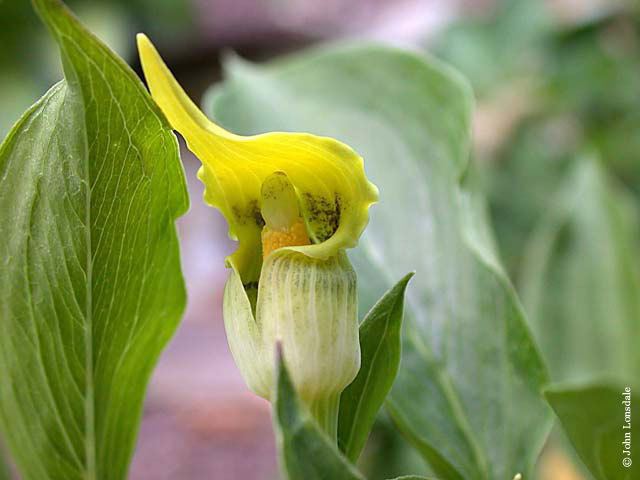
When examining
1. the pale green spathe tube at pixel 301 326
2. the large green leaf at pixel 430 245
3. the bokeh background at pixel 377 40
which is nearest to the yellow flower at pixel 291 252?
the pale green spathe tube at pixel 301 326

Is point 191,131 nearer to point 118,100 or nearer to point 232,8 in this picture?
point 118,100

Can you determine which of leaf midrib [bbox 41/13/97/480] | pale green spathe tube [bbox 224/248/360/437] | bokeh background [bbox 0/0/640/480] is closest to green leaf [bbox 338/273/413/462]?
pale green spathe tube [bbox 224/248/360/437]

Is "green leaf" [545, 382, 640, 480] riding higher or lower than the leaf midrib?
lower

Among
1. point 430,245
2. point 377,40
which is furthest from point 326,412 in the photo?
point 377,40

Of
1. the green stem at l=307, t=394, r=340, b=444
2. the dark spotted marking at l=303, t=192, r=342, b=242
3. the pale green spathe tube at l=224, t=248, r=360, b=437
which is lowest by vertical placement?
the green stem at l=307, t=394, r=340, b=444

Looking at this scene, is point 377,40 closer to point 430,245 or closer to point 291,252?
point 430,245

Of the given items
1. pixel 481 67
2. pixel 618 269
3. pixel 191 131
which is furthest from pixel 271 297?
pixel 481 67

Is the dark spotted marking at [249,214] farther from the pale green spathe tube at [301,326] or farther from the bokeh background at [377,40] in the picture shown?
the bokeh background at [377,40]

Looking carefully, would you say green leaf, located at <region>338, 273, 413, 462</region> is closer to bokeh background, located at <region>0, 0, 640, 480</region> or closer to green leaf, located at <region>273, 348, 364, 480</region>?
green leaf, located at <region>273, 348, 364, 480</region>
